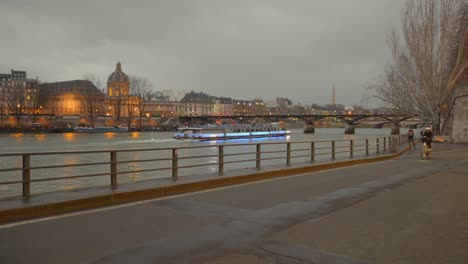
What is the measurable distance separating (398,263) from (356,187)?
6.74m

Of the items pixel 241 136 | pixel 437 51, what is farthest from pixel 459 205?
pixel 241 136

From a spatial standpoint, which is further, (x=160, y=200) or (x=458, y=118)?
(x=458, y=118)

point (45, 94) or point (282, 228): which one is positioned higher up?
point (45, 94)

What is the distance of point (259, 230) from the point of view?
712 centimetres

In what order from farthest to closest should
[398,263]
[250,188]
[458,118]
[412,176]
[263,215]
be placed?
[458,118]
[412,176]
[250,188]
[263,215]
[398,263]

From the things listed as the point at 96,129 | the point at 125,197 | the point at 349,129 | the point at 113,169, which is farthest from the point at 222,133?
the point at 125,197

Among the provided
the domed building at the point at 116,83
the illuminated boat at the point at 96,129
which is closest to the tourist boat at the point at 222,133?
the illuminated boat at the point at 96,129

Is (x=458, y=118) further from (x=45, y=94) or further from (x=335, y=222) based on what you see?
(x=45, y=94)

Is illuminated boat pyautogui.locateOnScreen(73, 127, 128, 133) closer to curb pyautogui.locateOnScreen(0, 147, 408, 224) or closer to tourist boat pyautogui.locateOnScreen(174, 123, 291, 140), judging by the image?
tourist boat pyautogui.locateOnScreen(174, 123, 291, 140)

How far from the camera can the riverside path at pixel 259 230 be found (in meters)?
5.72

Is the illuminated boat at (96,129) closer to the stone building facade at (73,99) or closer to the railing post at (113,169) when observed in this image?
the stone building facade at (73,99)

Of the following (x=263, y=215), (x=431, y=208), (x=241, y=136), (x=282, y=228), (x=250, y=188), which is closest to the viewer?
(x=282, y=228)

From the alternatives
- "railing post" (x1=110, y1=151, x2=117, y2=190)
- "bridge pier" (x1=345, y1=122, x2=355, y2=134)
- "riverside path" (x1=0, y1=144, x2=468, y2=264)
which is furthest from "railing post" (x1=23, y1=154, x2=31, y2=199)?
"bridge pier" (x1=345, y1=122, x2=355, y2=134)

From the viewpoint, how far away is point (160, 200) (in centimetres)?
973
